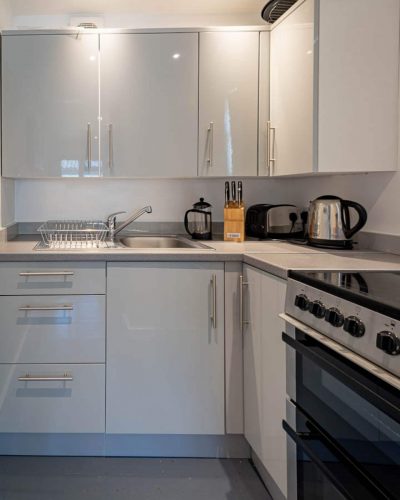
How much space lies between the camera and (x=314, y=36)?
76.8 inches

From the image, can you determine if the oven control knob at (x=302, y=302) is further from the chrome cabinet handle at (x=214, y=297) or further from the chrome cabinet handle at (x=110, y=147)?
the chrome cabinet handle at (x=110, y=147)

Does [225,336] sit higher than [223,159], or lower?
lower

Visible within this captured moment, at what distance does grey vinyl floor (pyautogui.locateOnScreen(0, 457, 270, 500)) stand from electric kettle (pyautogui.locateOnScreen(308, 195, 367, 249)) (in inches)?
40.7

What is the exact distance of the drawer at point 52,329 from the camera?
6.99 feet

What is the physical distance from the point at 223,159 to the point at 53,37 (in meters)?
1.07

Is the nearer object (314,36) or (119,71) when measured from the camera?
(314,36)

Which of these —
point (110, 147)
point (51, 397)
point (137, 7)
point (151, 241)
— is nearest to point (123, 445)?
point (51, 397)

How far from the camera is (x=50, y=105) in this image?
2.56m

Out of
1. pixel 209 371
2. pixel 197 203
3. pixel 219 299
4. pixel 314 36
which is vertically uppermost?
pixel 314 36

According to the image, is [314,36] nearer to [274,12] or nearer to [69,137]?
[274,12]

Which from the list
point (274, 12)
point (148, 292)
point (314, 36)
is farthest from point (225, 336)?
point (274, 12)

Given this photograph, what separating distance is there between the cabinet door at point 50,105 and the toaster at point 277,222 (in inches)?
35.9

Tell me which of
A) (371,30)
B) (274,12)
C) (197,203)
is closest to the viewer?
(371,30)

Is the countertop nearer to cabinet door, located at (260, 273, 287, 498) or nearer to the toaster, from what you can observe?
cabinet door, located at (260, 273, 287, 498)
